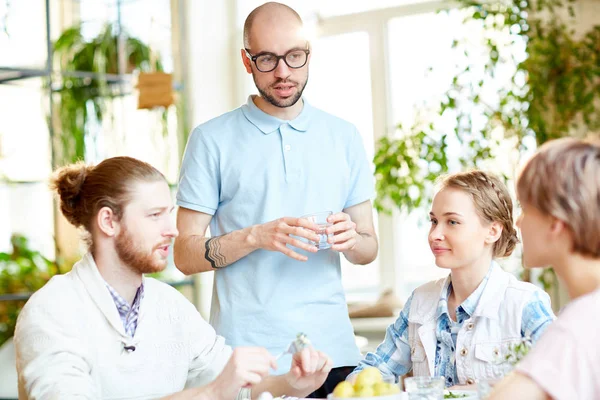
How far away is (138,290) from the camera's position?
2.16m

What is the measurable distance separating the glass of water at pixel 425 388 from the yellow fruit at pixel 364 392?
12cm

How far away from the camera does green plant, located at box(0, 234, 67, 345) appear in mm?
4500

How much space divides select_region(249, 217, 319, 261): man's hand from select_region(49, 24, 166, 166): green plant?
2.86 meters

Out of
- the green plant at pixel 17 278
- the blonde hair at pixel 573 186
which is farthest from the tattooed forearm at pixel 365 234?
the green plant at pixel 17 278

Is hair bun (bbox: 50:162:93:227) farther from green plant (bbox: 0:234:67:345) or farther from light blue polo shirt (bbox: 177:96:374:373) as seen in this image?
green plant (bbox: 0:234:67:345)

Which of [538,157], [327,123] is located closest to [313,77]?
[327,123]

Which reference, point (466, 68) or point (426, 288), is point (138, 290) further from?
point (466, 68)

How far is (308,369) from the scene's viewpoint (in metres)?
1.95

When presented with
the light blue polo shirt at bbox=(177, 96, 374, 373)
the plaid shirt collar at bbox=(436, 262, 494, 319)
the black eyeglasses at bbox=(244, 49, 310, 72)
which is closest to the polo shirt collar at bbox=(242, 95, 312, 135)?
the light blue polo shirt at bbox=(177, 96, 374, 373)

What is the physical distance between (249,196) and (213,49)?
11.2 ft

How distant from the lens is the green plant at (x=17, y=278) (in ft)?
14.8

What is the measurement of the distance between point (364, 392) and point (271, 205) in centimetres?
93

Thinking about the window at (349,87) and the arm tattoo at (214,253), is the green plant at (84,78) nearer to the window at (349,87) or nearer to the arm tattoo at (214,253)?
the window at (349,87)

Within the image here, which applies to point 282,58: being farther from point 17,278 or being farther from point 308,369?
point 17,278
